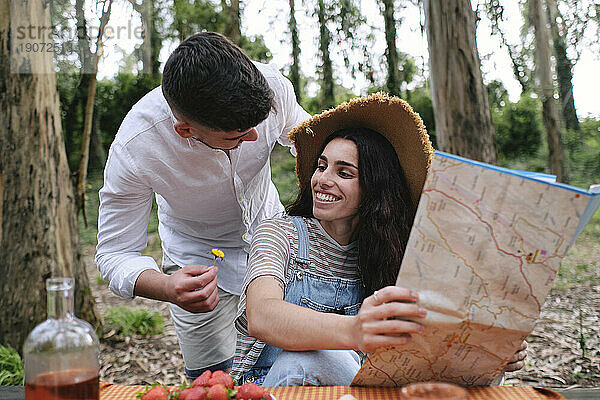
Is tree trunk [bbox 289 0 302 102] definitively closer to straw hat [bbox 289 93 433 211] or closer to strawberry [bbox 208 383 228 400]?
straw hat [bbox 289 93 433 211]

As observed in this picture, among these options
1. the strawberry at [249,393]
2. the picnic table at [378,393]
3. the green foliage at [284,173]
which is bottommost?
the picnic table at [378,393]

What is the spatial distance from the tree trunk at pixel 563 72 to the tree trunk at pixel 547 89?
1363 millimetres

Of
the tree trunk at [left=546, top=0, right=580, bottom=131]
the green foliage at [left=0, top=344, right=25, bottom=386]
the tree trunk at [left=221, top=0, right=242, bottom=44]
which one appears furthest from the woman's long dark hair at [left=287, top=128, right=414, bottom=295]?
the tree trunk at [left=546, top=0, right=580, bottom=131]

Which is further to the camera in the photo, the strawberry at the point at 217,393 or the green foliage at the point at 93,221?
the green foliage at the point at 93,221

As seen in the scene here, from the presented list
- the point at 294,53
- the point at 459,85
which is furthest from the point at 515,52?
the point at 459,85

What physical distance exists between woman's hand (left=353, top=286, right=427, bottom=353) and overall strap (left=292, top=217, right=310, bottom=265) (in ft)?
1.90

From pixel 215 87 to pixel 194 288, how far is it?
588 mm

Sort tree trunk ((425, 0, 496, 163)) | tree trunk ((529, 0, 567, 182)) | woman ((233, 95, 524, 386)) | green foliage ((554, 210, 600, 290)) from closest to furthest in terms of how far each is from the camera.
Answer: woman ((233, 95, 524, 386)) < tree trunk ((425, 0, 496, 163)) < green foliage ((554, 210, 600, 290)) < tree trunk ((529, 0, 567, 182))

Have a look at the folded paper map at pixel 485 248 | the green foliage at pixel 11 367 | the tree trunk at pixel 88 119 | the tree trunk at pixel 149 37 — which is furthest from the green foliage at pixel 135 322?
the folded paper map at pixel 485 248

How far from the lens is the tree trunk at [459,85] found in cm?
378

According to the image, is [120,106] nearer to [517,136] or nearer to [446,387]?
[517,136]

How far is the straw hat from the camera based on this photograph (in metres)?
1.93

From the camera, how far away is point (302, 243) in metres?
1.88

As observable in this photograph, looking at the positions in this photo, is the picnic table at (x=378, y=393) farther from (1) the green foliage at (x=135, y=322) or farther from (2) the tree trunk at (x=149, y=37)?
(2) the tree trunk at (x=149, y=37)
